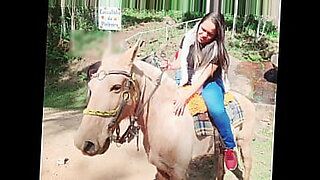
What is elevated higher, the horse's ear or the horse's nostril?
the horse's ear

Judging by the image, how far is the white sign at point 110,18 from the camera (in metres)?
1.23

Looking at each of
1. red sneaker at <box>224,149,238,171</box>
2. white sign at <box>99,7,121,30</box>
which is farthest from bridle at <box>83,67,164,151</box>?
red sneaker at <box>224,149,238,171</box>

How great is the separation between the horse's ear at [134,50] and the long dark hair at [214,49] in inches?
5.2

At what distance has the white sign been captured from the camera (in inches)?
48.5

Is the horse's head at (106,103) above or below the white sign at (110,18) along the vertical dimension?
below

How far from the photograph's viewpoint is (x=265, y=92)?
4.27 feet

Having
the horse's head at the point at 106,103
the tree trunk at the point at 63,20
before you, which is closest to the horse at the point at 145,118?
the horse's head at the point at 106,103

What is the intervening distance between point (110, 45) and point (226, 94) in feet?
0.99

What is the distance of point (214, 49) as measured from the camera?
4.18 feet

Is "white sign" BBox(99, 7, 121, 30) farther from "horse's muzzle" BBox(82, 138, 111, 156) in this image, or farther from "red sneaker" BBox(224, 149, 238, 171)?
"red sneaker" BBox(224, 149, 238, 171)

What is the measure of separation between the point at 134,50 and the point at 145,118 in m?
0.16

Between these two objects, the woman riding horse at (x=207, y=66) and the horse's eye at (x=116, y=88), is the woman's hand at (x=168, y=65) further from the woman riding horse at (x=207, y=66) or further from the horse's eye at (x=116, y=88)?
the horse's eye at (x=116, y=88)

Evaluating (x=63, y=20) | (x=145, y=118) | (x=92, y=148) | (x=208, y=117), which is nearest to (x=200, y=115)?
(x=208, y=117)

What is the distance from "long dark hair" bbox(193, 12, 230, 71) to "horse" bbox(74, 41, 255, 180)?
3.5 inches
